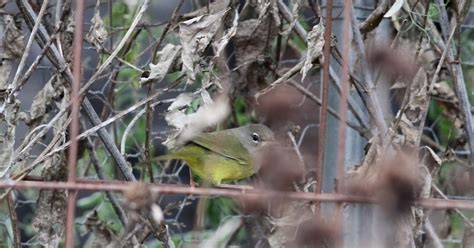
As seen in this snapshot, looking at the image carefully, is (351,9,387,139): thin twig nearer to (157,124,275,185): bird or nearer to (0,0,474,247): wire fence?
(0,0,474,247): wire fence

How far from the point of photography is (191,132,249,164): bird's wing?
2303 mm

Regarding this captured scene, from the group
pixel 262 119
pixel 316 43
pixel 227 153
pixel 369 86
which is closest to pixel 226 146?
pixel 227 153

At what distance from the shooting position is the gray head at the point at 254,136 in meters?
2.37

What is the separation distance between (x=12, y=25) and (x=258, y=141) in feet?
2.24

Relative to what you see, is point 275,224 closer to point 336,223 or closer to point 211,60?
point 211,60

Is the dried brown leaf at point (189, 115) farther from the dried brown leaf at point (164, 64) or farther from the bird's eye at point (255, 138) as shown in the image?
the bird's eye at point (255, 138)

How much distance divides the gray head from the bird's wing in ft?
0.06

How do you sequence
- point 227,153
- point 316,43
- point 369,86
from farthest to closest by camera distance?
point 227,153 → point 369,86 → point 316,43

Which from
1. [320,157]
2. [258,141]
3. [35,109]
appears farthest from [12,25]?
[320,157]

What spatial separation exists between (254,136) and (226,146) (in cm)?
9

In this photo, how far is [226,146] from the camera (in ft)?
7.79

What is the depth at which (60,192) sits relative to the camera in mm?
2109

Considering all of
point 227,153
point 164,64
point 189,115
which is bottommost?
point 227,153

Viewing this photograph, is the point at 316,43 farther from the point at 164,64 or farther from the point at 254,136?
the point at 254,136
